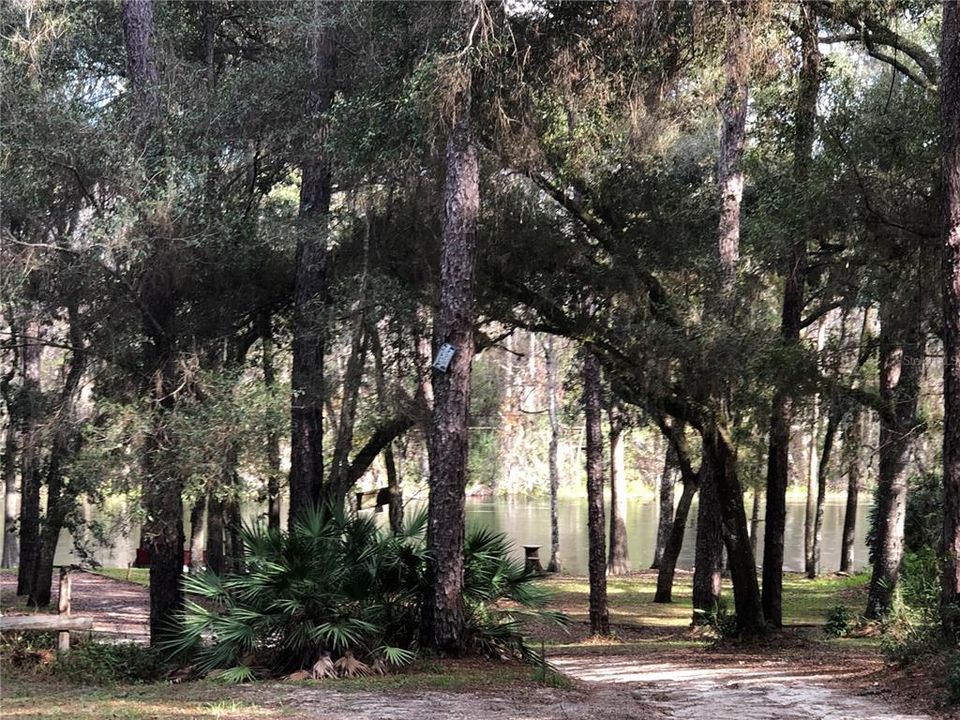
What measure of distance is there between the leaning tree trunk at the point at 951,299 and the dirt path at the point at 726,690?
144 centimetres

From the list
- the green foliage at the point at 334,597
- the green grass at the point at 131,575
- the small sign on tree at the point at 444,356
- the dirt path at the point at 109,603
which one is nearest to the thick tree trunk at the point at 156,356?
the dirt path at the point at 109,603

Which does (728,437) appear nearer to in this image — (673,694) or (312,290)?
(673,694)

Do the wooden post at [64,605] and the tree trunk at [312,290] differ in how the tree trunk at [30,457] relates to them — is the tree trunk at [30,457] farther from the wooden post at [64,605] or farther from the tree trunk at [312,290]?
the tree trunk at [312,290]

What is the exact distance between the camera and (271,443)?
483 inches

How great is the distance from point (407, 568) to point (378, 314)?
3.85 meters

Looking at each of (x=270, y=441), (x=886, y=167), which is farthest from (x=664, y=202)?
(x=270, y=441)

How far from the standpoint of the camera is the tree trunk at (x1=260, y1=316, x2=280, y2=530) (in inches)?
479

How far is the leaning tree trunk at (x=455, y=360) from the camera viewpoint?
986 cm

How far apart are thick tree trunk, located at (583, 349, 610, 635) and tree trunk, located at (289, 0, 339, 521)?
12.5ft

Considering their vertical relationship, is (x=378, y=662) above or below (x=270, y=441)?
below

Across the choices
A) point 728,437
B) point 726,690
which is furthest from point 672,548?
point 726,690

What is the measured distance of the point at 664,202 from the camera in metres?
13.0

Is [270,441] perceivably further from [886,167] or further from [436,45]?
[886,167]

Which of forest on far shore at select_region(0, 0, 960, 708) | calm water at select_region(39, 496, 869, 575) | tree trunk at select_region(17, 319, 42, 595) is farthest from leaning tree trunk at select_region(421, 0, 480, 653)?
calm water at select_region(39, 496, 869, 575)
